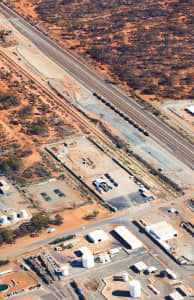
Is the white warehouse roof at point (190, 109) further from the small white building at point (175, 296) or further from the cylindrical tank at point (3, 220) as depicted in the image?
the small white building at point (175, 296)

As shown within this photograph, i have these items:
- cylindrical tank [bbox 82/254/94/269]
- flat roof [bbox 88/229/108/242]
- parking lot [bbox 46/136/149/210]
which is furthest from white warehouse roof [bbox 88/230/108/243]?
parking lot [bbox 46/136/149/210]

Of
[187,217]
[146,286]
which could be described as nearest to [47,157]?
[187,217]

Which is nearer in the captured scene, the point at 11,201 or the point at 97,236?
the point at 97,236

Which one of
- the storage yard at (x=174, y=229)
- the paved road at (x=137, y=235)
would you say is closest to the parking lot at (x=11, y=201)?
the paved road at (x=137, y=235)

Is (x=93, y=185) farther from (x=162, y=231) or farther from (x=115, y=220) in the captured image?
(x=162, y=231)

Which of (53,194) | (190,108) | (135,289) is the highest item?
(190,108)

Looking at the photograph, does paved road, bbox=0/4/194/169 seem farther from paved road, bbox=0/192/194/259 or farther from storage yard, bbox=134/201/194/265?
storage yard, bbox=134/201/194/265

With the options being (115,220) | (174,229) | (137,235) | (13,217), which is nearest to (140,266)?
(137,235)
